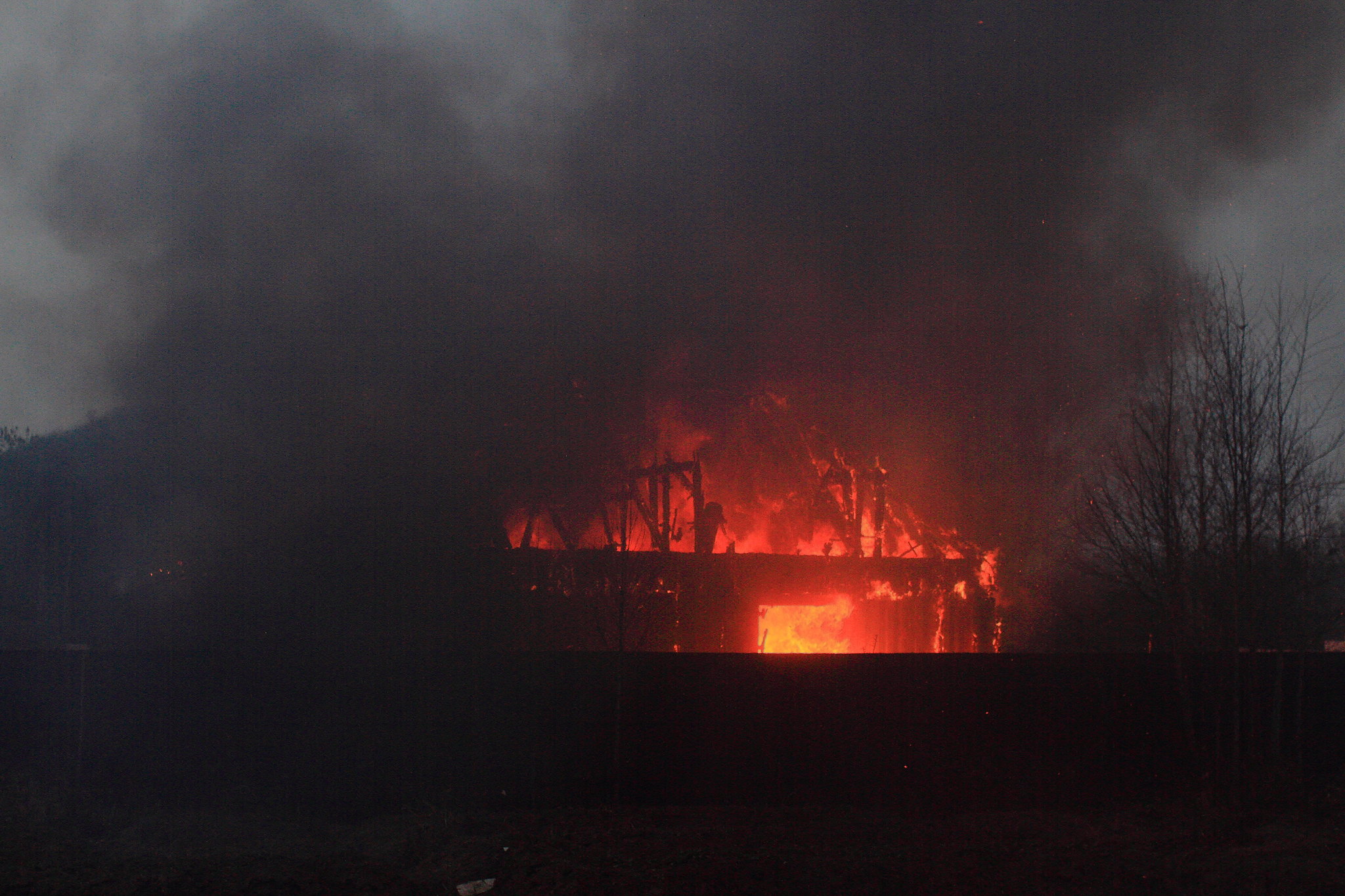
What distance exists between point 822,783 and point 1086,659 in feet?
11.6

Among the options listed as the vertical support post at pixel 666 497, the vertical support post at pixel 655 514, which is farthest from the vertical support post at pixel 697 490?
the vertical support post at pixel 655 514

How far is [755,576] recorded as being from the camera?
24.0m

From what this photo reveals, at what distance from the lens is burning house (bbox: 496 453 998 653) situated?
73.9ft

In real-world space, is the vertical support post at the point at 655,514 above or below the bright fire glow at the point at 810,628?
above

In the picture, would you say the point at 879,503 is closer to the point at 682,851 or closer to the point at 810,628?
the point at 810,628

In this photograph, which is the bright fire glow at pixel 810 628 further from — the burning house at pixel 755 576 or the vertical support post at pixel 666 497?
the vertical support post at pixel 666 497

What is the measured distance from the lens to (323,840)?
9805mm

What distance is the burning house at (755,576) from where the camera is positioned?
22.5 meters

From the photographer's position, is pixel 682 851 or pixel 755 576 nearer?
pixel 682 851

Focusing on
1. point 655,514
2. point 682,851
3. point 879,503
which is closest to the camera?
point 682,851

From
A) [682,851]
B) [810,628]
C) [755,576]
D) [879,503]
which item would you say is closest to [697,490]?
[755,576]

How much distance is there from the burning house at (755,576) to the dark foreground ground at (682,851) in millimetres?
11061

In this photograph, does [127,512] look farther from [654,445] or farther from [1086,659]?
[1086,659]

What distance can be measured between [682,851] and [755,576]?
49.3 ft
